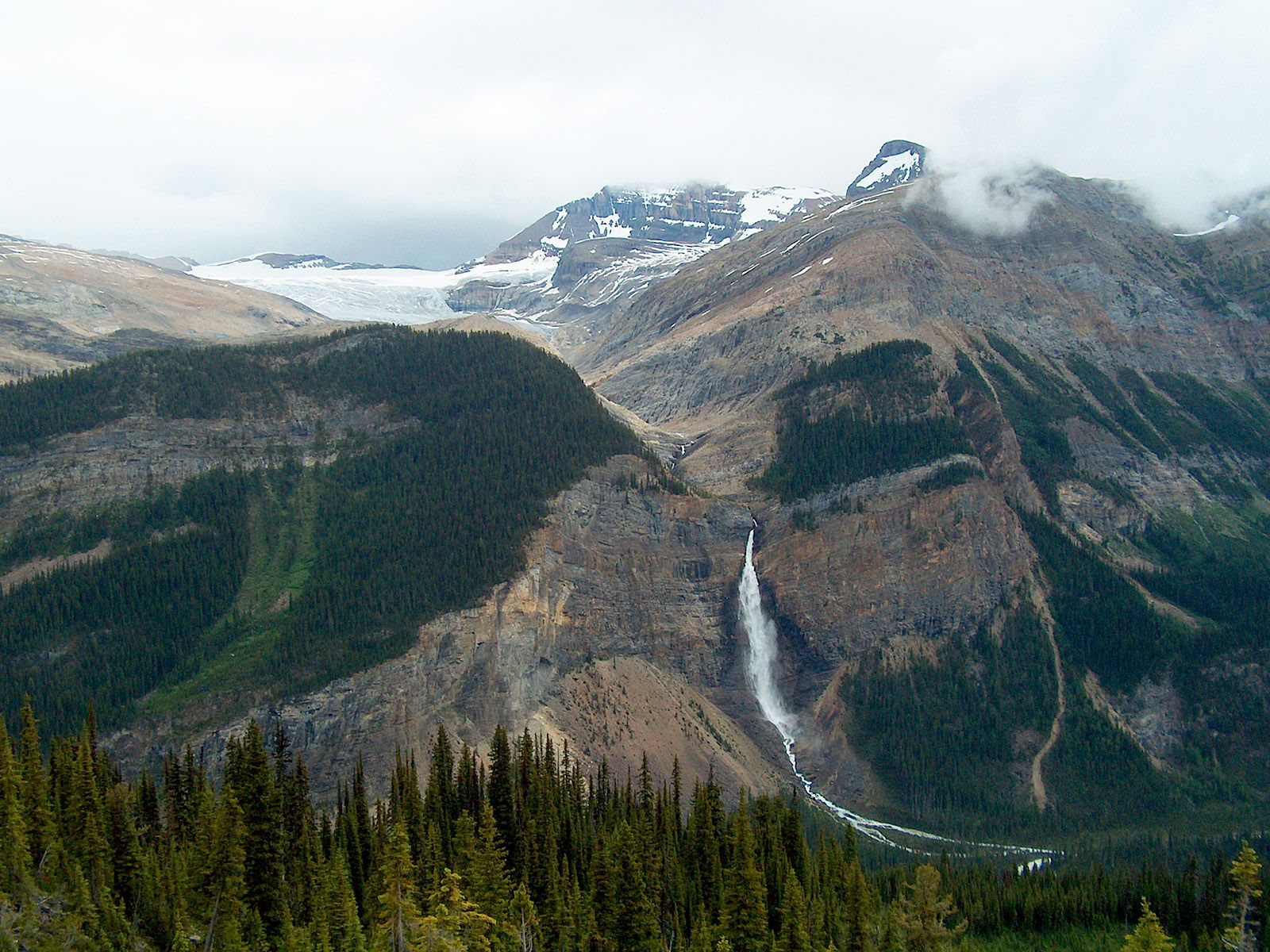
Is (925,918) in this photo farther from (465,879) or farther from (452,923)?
(452,923)

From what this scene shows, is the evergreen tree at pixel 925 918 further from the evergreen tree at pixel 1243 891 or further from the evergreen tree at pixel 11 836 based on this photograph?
the evergreen tree at pixel 11 836

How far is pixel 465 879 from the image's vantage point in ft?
314

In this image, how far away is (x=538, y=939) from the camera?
302ft

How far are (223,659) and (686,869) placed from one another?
85.5 meters

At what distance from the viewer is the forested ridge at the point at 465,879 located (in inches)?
3142

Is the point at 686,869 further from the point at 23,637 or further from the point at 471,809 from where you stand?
the point at 23,637

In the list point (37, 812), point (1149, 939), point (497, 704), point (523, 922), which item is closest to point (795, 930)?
point (523, 922)

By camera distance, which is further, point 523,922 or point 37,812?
point 523,922

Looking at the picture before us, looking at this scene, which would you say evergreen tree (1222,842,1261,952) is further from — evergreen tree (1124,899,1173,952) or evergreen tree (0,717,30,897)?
evergreen tree (0,717,30,897)

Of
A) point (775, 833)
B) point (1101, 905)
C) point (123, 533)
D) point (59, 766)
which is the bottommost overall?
point (1101, 905)

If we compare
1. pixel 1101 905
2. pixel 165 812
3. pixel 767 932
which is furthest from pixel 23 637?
pixel 1101 905

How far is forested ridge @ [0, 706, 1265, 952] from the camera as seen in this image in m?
79.8

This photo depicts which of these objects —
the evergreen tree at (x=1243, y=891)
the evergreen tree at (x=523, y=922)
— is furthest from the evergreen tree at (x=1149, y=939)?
the evergreen tree at (x=523, y=922)

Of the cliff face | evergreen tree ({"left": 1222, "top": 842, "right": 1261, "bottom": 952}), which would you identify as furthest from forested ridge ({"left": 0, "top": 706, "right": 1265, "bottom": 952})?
the cliff face
